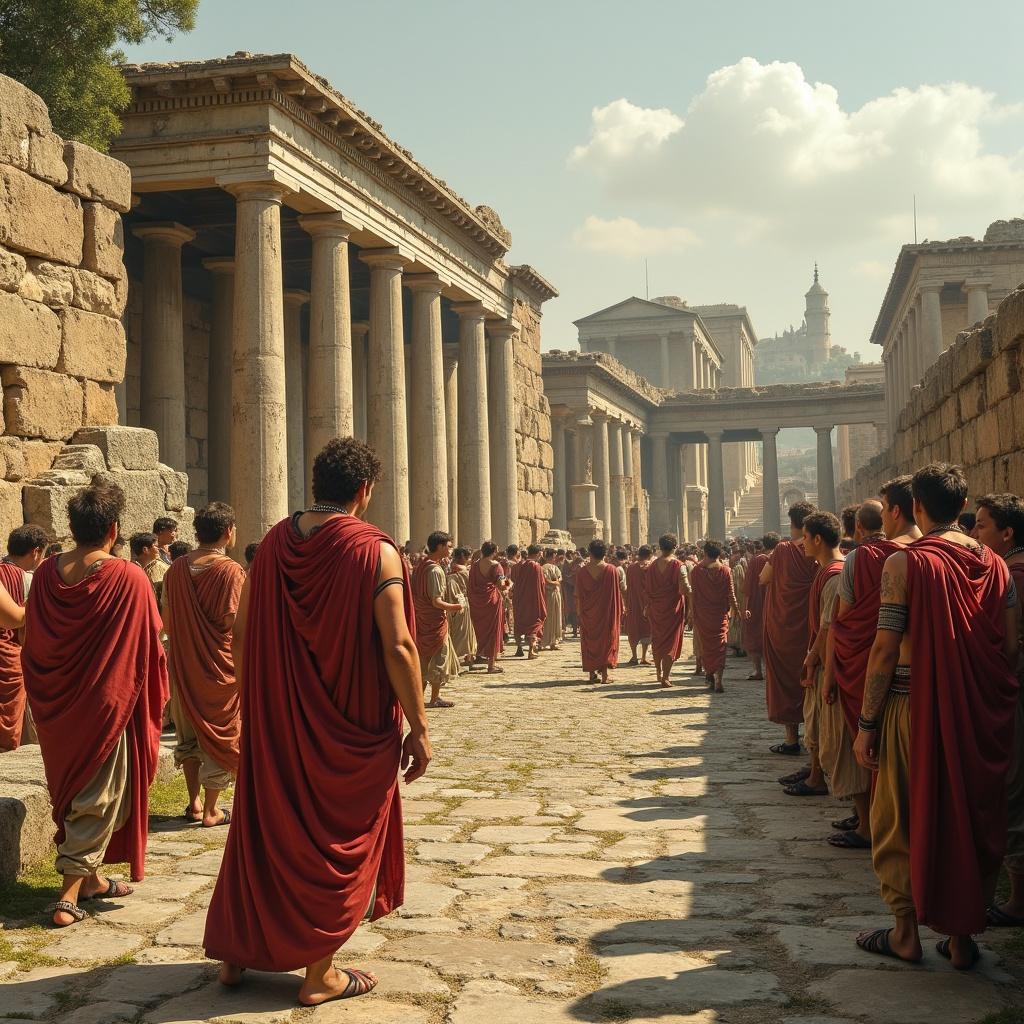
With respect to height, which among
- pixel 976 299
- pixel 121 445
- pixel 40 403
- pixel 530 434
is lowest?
pixel 121 445

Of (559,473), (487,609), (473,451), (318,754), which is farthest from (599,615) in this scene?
(559,473)

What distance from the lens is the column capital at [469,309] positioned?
26.3 m

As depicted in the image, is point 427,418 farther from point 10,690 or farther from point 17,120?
point 10,690

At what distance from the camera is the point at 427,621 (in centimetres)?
1347

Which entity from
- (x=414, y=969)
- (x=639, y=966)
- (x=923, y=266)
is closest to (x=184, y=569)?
(x=414, y=969)

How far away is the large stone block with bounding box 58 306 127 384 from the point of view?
1062cm

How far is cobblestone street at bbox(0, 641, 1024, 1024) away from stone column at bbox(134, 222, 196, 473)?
12.4 meters

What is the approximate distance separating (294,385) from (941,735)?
834 inches

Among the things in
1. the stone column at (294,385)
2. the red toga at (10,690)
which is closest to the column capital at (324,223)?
the stone column at (294,385)

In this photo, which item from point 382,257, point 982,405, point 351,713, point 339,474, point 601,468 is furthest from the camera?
point 601,468

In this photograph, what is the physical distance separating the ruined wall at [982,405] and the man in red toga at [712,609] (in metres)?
2.95

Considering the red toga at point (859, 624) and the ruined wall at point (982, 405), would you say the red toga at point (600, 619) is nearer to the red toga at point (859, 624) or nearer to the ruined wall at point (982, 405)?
the ruined wall at point (982, 405)

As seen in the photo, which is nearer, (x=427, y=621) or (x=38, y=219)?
(x=38, y=219)

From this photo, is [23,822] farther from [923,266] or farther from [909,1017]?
[923,266]
